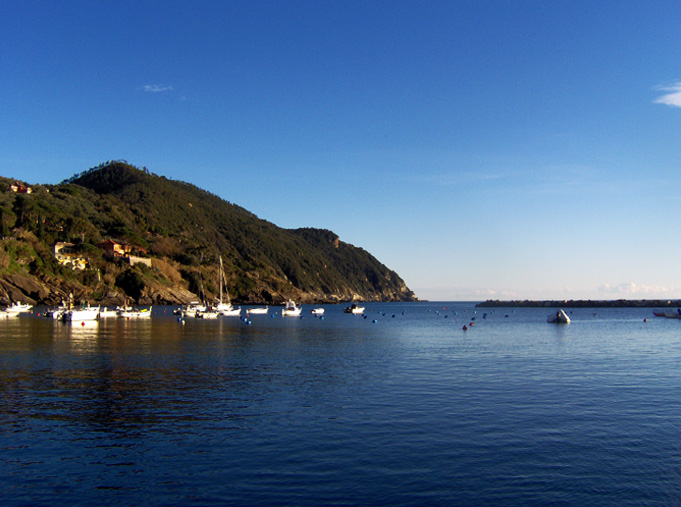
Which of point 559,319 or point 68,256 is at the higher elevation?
point 68,256

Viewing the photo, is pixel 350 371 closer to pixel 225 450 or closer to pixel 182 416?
pixel 182 416

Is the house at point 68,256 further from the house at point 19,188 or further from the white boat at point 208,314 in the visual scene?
the white boat at point 208,314

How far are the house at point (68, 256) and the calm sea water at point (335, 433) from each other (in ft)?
432

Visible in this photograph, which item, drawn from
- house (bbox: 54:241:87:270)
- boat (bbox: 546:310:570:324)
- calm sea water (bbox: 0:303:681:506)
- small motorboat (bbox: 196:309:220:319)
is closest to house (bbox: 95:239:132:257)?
house (bbox: 54:241:87:270)

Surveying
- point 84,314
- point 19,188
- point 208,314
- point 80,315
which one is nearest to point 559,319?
point 208,314

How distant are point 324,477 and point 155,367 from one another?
2411 cm

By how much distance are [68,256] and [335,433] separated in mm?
161816

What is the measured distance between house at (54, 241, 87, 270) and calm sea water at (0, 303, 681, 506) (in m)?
132

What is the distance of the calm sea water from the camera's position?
1384 centimetres

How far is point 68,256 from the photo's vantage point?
159 metres

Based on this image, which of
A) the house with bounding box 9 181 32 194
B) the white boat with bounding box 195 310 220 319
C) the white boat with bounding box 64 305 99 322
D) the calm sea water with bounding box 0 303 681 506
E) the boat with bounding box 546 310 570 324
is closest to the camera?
the calm sea water with bounding box 0 303 681 506

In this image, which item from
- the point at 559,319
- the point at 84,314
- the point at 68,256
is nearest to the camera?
the point at 84,314

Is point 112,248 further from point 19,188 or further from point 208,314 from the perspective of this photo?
point 208,314

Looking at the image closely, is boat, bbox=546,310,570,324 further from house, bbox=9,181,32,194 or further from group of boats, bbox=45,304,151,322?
house, bbox=9,181,32,194
